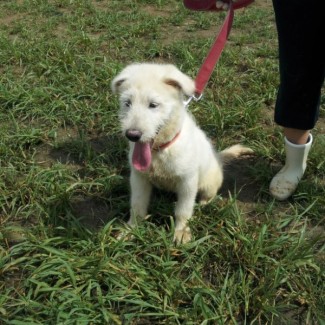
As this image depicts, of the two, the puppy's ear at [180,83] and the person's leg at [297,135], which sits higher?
the puppy's ear at [180,83]

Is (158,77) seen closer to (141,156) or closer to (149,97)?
(149,97)

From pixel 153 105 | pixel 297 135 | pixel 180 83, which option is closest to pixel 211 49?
pixel 180 83

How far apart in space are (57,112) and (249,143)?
179cm

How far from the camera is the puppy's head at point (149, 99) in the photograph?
88.2 inches

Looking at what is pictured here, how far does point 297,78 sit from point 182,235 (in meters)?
1.23

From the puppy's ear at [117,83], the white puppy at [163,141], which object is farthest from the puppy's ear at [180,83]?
the puppy's ear at [117,83]

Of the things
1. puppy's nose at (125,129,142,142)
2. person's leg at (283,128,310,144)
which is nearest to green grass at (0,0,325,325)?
person's leg at (283,128,310,144)

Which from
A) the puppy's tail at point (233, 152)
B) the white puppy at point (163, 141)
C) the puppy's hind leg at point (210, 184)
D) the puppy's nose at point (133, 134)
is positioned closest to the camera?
the puppy's nose at point (133, 134)

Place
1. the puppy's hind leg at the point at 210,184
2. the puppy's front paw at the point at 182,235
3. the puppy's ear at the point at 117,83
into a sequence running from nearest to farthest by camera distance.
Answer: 1. the puppy's ear at the point at 117,83
2. the puppy's front paw at the point at 182,235
3. the puppy's hind leg at the point at 210,184

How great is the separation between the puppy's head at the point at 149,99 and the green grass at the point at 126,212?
72 cm

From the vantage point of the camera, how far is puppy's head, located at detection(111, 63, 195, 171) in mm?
2240

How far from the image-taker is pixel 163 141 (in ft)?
8.13

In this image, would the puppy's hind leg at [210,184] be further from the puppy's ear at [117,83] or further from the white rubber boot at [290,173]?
the puppy's ear at [117,83]

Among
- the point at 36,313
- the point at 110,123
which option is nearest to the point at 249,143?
the point at 110,123
